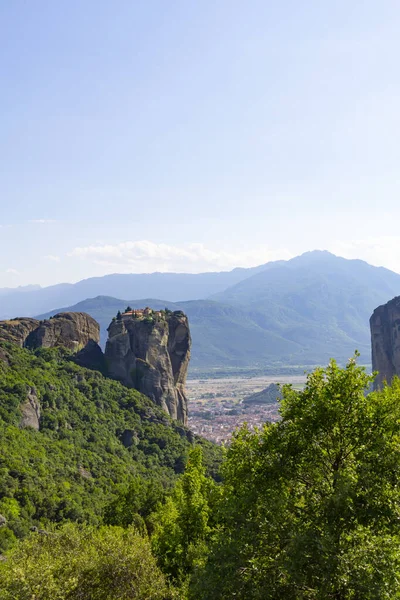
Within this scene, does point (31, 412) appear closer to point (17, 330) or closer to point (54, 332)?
point (17, 330)

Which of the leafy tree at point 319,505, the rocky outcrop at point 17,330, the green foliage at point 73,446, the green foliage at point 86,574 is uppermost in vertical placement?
the rocky outcrop at point 17,330

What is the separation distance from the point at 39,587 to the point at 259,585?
33.6ft

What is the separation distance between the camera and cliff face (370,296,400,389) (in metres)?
106

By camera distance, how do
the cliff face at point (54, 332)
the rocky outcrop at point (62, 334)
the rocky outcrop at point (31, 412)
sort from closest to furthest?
the rocky outcrop at point (31, 412)
the cliff face at point (54, 332)
the rocky outcrop at point (62, 334)

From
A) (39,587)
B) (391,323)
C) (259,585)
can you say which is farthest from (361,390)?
(391,323)

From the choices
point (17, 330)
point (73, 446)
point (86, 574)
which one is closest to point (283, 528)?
point (86, 574)

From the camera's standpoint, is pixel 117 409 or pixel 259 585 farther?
pixel 117 409

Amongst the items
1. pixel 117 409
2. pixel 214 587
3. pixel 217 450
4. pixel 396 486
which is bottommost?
pixel 217 450

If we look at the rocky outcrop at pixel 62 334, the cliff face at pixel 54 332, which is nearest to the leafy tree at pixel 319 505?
the rocky outcrop at pixel 62 334

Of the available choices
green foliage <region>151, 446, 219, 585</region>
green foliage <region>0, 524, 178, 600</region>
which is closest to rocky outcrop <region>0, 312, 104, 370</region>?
green foliage <region>151, 446, 219, 585</region>

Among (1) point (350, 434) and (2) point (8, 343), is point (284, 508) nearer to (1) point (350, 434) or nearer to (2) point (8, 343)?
(1) point (350, 434)

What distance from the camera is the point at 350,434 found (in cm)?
1623

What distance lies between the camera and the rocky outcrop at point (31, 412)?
208 feet

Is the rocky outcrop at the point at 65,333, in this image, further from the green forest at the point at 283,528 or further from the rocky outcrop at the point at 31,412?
the green forest at the point at 283,528
